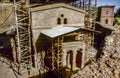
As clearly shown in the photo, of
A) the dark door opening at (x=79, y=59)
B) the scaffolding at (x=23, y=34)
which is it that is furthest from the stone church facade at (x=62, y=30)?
the scaffolding at (x=23, y=34)

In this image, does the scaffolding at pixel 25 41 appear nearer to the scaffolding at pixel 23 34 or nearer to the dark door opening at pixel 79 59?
the scaffolding at pixel 23 34

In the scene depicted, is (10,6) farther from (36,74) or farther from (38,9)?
(36,74)

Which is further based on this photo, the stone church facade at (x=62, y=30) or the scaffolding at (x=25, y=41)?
the stone church facade at (x=62, y=30)

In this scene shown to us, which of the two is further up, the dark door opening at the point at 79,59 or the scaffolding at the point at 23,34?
the scaffolding at the point at 23,34

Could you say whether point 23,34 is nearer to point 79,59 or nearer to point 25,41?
point 25,41

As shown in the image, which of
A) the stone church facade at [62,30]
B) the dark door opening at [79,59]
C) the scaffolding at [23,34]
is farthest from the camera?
the dark door opening at [79,59]

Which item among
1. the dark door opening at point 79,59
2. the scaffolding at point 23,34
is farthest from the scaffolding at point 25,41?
the dark door opening at point 79,59

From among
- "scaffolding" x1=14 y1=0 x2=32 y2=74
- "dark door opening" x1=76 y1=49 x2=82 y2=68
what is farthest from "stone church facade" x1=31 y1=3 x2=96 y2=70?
"scaffolding" x1=14 y1=0 x2=32 y2=74

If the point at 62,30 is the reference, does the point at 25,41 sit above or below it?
below

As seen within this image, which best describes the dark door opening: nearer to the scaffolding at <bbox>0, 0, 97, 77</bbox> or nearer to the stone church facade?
the stone church facade

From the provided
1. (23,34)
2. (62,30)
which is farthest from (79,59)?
(23,34)

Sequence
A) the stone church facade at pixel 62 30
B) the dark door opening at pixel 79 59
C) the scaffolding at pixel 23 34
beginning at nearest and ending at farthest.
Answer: the scaffolding at pixel 23 34 → the stone church facade at pixel 62 30 → the dark door opening at pixel 79 59

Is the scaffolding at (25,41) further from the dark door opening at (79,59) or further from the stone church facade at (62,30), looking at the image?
the dark door opening at (79,59)

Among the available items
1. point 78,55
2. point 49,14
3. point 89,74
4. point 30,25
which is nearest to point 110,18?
point 78,55
